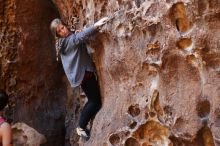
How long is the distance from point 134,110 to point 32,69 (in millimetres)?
1828

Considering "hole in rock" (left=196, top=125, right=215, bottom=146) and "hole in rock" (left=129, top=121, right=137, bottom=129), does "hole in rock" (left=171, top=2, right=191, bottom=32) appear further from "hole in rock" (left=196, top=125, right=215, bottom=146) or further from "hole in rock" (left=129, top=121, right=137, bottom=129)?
"hole in rock" (left=129, top=121, right=137, bottom=129)

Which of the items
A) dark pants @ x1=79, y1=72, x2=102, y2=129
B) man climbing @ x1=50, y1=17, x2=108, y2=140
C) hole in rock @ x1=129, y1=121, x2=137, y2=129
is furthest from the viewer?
dark pants @ x1=79, y1=72, x2=102, y2=129

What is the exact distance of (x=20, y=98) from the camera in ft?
15.5

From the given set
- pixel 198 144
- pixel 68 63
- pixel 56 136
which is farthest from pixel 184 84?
pixel 56 136

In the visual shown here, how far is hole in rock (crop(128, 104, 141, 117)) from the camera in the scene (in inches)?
127

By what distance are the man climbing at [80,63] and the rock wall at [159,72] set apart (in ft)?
0.38

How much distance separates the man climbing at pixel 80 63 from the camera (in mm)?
3488

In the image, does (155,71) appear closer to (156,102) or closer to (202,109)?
(156,102)

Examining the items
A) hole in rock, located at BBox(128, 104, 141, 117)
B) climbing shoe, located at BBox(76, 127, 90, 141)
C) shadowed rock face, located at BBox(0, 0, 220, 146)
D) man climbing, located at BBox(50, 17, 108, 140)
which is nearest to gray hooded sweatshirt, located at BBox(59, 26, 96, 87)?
man climbing, located at BBox(50, 17, 108, 140)

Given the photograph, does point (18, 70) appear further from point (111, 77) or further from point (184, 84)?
point (184, 84)

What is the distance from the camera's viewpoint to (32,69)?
15.5ft

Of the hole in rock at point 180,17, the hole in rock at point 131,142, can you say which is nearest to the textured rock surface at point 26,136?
the hole in rock at point 131,142


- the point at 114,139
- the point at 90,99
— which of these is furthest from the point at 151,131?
the point at 90,99

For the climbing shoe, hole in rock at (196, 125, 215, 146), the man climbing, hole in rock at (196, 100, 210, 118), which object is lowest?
the climbing shoe
